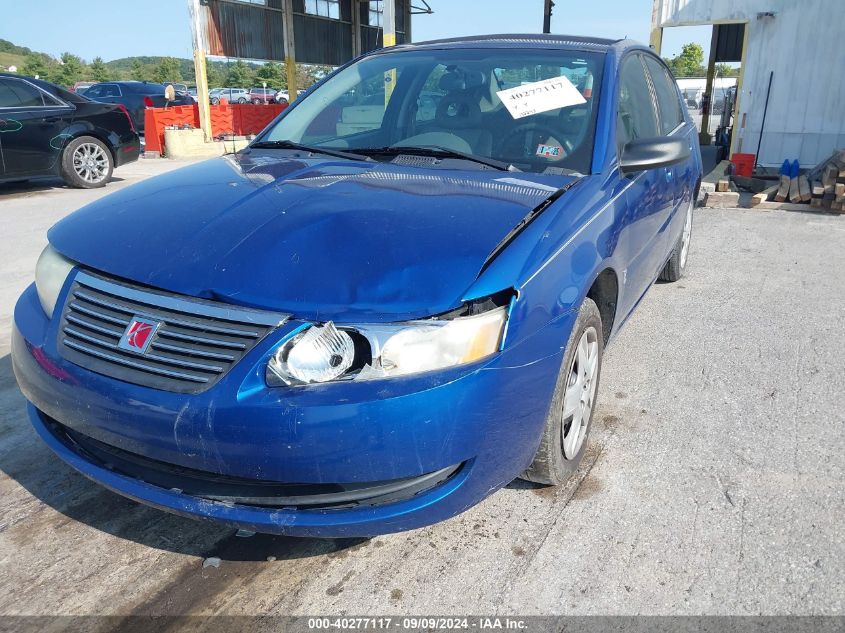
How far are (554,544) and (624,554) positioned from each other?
227 mm

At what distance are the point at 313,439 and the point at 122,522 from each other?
3.59 ft

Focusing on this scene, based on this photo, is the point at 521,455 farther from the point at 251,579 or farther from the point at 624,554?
the point at 251,579

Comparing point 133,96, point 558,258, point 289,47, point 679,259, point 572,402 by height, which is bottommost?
point 679,259

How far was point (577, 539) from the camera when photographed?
234 cm

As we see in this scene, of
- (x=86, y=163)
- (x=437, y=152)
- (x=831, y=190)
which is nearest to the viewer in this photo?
(x=437, y=152)

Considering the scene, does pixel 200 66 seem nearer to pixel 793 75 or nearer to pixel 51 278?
pixel 793 75

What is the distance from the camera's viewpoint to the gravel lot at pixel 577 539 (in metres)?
2.08

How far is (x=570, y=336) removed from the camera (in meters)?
2.30

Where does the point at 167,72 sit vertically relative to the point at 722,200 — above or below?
above

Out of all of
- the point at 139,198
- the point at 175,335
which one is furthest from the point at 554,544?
the point at 139,198

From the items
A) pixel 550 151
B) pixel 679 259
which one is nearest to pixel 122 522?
pixel 550 151

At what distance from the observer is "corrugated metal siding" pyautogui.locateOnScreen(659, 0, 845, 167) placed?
10445 mm

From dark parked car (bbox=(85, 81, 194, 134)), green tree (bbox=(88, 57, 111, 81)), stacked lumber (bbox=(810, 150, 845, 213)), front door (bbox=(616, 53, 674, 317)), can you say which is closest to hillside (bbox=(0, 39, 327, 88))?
green tree (bbox=(88, 57, 111, 81))

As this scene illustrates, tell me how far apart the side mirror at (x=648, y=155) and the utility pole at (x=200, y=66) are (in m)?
13.7
